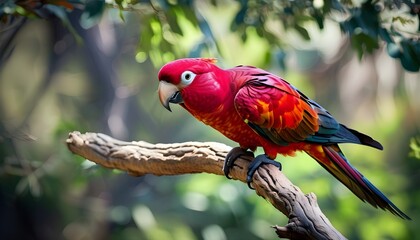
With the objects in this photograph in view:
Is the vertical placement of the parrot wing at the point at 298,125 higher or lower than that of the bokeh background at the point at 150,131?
higher

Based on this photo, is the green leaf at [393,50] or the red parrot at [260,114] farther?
the green leaf at [393,50]

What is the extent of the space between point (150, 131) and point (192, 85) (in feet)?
7.07

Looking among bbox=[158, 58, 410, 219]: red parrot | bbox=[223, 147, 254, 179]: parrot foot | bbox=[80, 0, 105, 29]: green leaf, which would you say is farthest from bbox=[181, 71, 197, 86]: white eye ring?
bbox=[80, 0, 105, 29]: green leaf

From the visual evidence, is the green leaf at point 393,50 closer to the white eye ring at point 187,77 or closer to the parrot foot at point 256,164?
the parrot foot at point 256,164

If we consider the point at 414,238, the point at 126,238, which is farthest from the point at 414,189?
the point at 126,238

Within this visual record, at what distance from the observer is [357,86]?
353cm

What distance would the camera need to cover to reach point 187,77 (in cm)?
134

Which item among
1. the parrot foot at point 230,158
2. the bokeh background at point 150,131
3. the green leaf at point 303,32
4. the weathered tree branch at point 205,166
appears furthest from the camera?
the bokeh background at point 150,131

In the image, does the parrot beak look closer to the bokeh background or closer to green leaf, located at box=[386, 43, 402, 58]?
green leaf, located at box=[386, 43, 402, 58]

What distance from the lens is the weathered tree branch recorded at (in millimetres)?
1089

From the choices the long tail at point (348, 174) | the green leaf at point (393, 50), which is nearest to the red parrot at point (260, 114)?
the long tail at point (348, 174)

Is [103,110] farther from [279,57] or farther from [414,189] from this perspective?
[414,189]

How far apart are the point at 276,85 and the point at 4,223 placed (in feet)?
7.53

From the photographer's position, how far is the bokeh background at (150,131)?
2.95m
